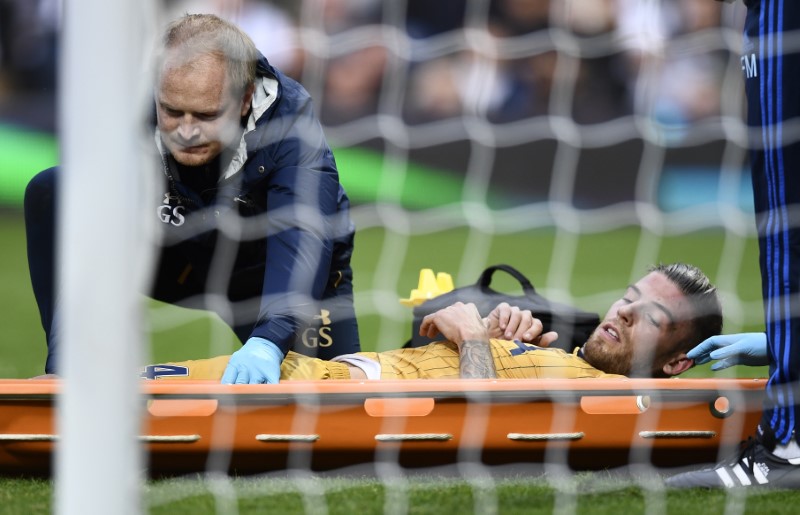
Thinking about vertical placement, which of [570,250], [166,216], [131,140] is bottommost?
[570,250]

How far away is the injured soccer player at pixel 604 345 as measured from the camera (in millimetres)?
2707

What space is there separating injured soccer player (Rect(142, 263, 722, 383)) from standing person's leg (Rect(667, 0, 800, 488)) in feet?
1.70

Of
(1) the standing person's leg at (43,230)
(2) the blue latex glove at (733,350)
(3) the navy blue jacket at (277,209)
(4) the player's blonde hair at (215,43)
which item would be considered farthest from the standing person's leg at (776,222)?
(1) the standing person's leg at (43,230)

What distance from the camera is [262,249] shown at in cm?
287

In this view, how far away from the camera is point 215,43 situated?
8.25 ft

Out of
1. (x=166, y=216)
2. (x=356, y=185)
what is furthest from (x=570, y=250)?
(x=166, y=216)

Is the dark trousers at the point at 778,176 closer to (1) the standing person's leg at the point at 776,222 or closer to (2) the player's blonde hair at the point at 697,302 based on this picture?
(1) the standing person's leg at the point at 776,222

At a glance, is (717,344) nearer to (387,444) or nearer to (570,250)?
(387,444)

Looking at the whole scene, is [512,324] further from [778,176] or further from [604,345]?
[778,176]

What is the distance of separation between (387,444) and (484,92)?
4.34 metres

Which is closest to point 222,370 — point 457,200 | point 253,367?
point 253,367

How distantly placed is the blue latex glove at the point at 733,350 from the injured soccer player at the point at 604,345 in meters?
0.08

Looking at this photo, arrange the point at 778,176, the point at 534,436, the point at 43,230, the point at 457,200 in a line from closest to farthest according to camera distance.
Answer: the point at 778,176
the point at 534,436
the point at 43,230
the point at 457,200

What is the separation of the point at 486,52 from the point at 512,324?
321 cm
